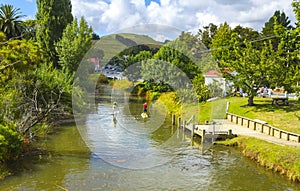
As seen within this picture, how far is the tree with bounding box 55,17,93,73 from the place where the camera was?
35.7 metres

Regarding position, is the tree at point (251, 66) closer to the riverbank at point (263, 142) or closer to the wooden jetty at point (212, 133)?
the riverbank at point (263, 142)

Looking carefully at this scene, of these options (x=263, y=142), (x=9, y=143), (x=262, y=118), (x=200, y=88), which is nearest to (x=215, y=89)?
(x=200, y=88)

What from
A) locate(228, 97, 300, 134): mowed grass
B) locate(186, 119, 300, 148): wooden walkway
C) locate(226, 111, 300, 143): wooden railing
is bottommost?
locate(186, 119, 300, 148): wooden walkway

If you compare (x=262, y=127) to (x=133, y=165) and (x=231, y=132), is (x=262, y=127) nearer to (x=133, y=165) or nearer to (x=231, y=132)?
(x=231, y=132)

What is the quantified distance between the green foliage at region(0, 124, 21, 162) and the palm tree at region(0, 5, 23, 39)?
1063 inches

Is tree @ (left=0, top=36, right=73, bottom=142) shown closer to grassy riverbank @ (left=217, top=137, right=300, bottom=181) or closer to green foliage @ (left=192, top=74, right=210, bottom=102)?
grassy riverbank @ (left=217, top=137, right=300, bottom=181)

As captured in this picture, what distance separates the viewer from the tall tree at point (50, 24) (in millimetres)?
37719

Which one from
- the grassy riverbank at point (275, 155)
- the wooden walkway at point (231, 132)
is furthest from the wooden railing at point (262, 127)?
the grassy riverbank at point (275, 155)

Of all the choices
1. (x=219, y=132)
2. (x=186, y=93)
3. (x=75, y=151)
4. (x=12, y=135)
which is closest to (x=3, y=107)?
(x=12, y=135)

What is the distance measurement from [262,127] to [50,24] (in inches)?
1053

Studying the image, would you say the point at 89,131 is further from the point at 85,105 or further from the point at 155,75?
the point at 155,75

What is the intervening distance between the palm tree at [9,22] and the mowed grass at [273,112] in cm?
2787

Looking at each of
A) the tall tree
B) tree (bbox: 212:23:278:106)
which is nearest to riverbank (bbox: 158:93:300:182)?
tree (bbox: 212:23:278:106)

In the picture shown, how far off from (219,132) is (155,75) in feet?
68.7
